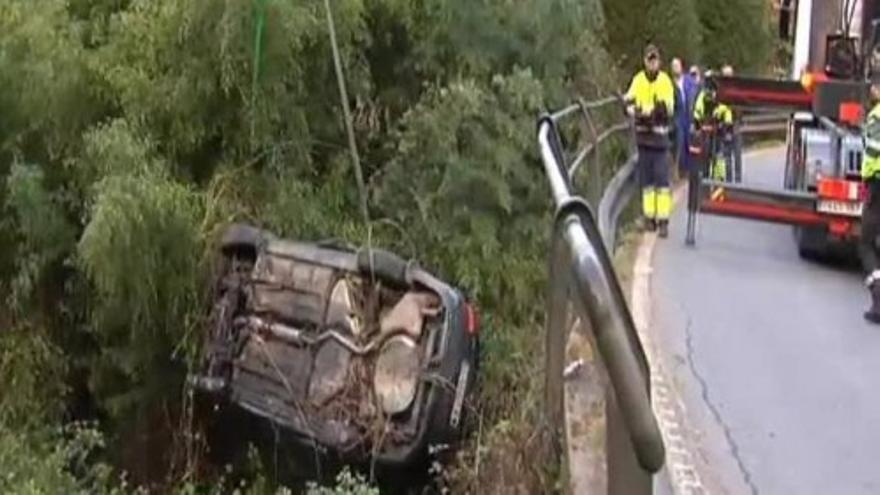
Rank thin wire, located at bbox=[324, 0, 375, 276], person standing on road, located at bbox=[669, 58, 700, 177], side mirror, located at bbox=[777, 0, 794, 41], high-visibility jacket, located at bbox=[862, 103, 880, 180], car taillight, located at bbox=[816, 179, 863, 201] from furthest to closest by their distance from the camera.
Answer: person standing on road, located at bbox=[669, 58, 700, 177], side mirror, located at bbox=[777, 0, 794, 41], thin wire, located at bbox=[324, 0, 375, 276], car taillight, located at bbox=[816, 179, 863, 201], high-visibility jacket, located at bbox=[862, 103, 880, 180]

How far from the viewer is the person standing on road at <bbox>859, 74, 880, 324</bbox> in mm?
11242

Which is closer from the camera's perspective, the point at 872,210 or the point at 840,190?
the point at 872,210

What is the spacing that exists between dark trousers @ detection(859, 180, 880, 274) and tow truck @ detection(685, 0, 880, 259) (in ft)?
1.96

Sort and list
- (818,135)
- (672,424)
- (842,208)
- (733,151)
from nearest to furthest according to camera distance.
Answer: (672,424), (842,208), (818,135), (733,151)

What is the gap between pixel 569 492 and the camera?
546cm

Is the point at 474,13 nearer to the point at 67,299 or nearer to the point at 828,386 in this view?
the point at 67,299

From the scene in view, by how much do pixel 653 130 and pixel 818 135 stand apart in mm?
1630

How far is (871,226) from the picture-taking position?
12.5 metres

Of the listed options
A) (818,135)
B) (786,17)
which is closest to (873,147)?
(818,135)

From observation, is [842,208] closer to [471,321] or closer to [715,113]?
[471,321]

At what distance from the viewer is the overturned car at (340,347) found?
1152 centimetres

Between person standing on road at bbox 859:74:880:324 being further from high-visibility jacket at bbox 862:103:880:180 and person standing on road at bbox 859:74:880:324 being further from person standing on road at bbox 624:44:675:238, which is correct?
person standing on road at bbox 624:44:675:238

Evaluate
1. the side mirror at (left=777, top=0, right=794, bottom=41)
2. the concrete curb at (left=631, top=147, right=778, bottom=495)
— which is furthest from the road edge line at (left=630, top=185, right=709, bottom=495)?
the side mirror at (left=777, top=0, right=794, bottom=41)

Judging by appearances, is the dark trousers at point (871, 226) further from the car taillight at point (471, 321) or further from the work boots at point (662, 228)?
the car taillight at point (471, 321)
